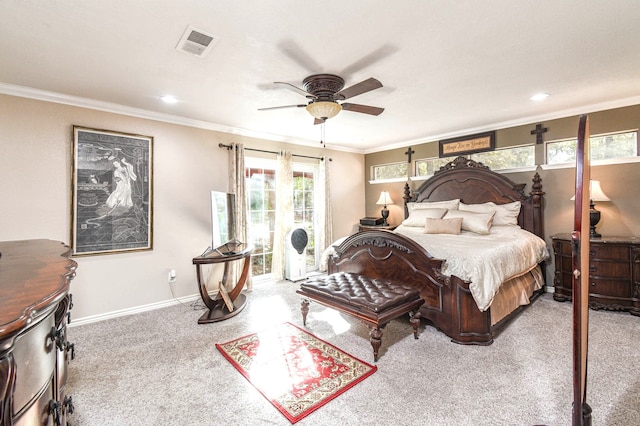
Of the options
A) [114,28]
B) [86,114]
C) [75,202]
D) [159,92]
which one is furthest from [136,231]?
[114,28]

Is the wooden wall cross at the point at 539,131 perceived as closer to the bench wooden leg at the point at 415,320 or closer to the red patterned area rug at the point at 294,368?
the bench wooden leg at the point at 415,320

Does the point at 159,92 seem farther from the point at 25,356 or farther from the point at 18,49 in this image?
the point at 25,356

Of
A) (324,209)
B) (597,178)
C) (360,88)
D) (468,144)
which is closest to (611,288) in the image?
(597,178)

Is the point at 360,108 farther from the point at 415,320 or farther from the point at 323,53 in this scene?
the point at 415,320

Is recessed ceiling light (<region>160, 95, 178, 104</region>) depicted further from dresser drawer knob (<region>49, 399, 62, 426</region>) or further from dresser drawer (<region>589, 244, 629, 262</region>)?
dresser drawer (<region>589, 244, 629, 262</region>)

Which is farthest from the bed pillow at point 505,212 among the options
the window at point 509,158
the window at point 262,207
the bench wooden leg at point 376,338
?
the window at point 262,207

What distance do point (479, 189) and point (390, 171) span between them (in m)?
1.94

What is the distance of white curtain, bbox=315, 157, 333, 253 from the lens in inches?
218

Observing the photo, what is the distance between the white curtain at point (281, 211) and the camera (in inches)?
194

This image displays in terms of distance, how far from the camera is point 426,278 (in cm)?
291

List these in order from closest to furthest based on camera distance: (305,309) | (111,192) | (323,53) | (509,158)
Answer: (323,53), (305,309), (111,192), (509,158)

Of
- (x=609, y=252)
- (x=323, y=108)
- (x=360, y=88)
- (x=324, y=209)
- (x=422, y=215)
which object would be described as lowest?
(x=609, y=252)

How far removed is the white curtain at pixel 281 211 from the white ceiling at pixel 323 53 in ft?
4.17

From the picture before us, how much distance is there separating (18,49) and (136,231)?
6.70 feet
